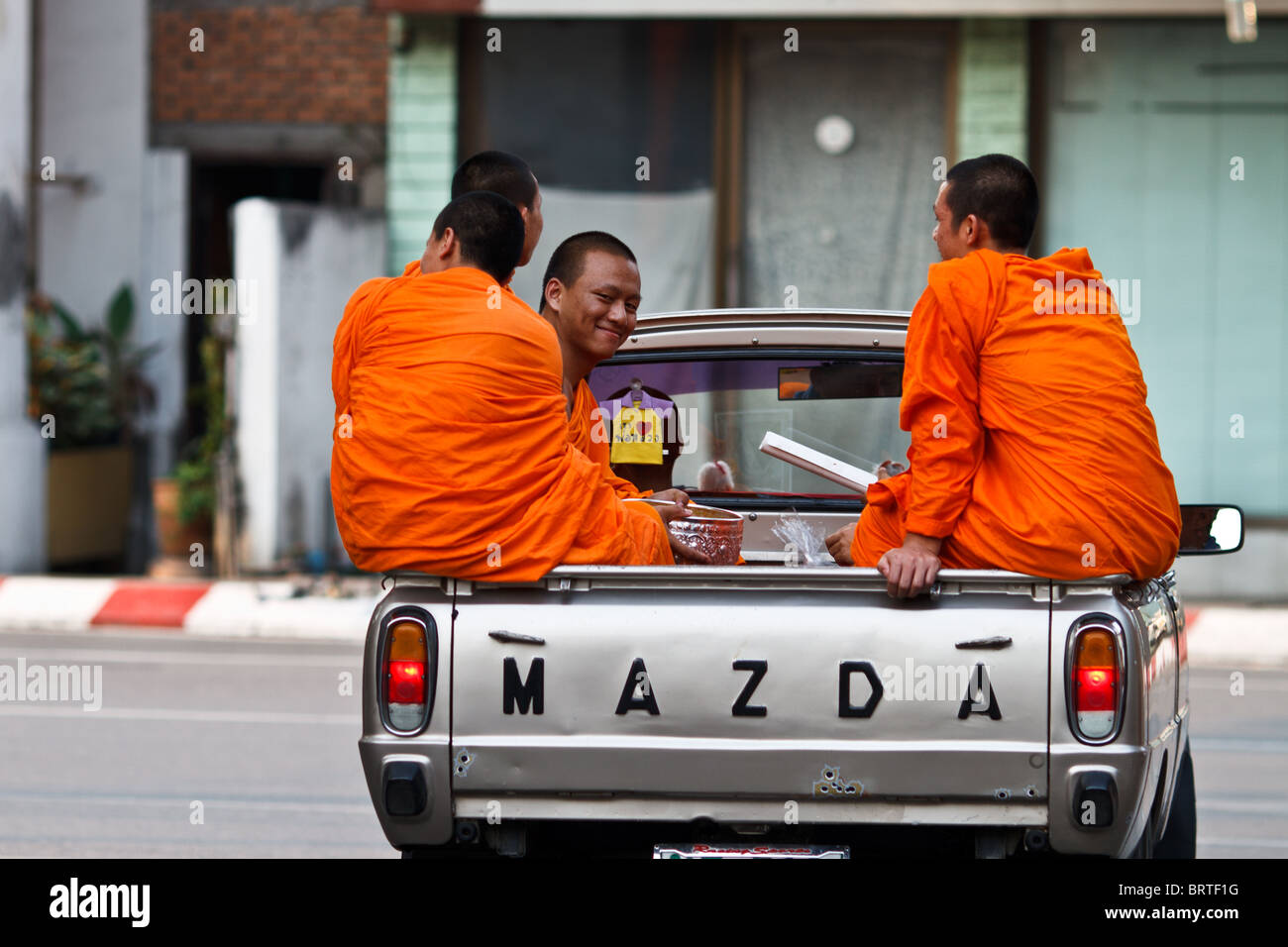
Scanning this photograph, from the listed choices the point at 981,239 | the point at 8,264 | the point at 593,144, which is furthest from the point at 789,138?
the point at 981,239

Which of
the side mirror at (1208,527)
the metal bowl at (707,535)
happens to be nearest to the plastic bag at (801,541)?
the metal bowl at (707,535)

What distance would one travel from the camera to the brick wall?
14273 millimetres

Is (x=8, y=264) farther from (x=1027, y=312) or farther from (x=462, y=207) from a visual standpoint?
(x=1027, y=312)

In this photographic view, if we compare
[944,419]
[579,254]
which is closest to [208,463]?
[579,254]

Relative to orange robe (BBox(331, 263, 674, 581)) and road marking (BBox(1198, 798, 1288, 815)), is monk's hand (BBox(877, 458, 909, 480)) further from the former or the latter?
road marking (BBox(1198, 798, 1288, 815))

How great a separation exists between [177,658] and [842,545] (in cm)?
695

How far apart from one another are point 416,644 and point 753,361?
1785mm

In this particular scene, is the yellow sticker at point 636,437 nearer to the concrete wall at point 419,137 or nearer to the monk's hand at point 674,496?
the monk's hand at point 674,496

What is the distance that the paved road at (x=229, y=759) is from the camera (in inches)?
248

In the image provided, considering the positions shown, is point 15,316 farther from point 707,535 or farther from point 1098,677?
point 1098,677

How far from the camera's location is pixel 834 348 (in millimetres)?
5137

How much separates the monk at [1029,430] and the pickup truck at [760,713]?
0.13 metres

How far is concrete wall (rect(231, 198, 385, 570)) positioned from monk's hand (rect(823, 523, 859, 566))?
28.8 feet

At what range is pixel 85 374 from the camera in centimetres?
1391
